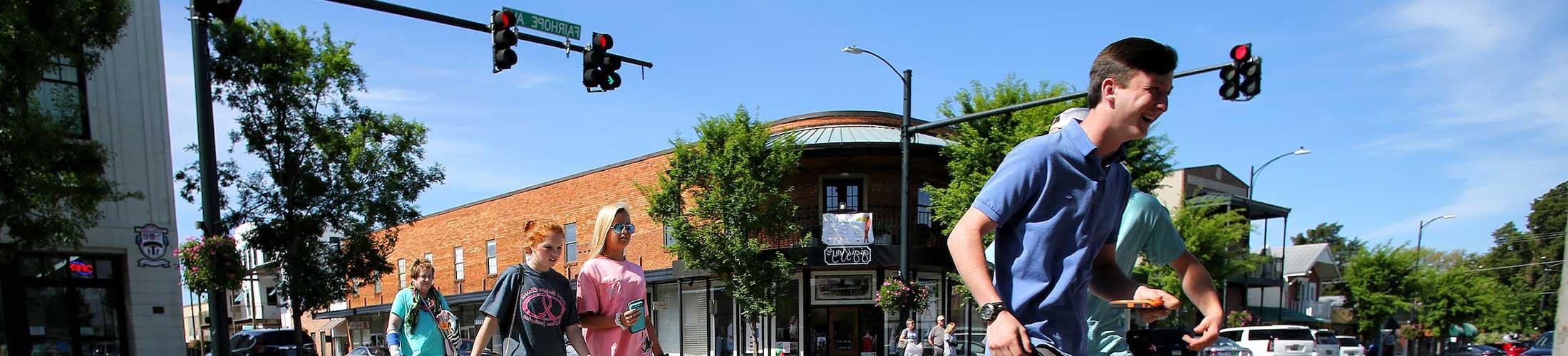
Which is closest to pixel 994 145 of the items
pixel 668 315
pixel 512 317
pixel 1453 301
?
pixel 668 315

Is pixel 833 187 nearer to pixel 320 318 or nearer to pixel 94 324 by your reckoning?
pixel 94 324

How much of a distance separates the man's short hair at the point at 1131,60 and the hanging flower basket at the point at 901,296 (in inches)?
705

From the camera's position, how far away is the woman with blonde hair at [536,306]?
599cm

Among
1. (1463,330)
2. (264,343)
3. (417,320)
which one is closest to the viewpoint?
(417,320)

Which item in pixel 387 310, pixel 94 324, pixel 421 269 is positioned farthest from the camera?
pixel 387 310

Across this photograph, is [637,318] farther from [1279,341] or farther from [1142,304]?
[1279,341]

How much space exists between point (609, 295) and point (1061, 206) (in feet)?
11.4

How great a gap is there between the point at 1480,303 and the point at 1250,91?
168 feet

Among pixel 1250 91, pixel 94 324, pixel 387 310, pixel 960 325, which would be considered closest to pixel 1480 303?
pixel 960 325

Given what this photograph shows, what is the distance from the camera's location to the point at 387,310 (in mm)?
49375

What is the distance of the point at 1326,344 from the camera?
96.1 ft

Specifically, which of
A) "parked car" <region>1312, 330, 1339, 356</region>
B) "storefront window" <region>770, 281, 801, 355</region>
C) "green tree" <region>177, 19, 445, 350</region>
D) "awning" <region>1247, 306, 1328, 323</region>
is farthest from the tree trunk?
"awning" <region>1247, 306, 1328, 323</region>

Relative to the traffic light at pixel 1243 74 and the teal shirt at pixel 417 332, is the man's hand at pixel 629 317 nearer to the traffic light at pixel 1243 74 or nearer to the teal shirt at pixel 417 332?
the teal shirt at pixel 417 332

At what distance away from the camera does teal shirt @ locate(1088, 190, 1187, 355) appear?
4.18m
